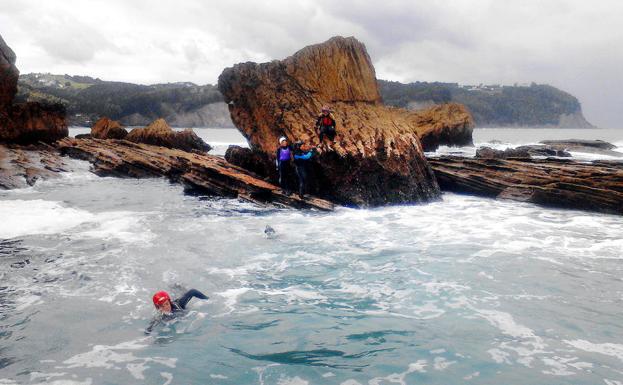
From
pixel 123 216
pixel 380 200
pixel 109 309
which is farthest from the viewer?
pixel 380 200

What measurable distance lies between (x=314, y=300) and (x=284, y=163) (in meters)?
8.52

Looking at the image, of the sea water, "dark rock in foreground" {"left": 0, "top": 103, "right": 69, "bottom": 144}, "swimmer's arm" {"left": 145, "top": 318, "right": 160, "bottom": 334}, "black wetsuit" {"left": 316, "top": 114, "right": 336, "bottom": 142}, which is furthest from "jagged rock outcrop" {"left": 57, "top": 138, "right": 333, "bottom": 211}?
"swimmer's arm" {"left": 145, "top": 318, "right": 160, "bottom": 334}

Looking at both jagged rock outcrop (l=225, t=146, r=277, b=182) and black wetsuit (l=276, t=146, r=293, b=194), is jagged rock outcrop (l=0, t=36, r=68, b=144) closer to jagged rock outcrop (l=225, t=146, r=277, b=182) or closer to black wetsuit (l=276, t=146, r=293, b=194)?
jagged rock outcrop (l=225, t=146, r=277, b=182)

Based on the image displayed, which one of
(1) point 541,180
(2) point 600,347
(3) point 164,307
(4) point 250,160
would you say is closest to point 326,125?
(4) point 250,160

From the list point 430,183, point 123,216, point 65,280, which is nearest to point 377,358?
point 65,280

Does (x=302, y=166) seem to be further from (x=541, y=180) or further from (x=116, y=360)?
(x=116, y=360)

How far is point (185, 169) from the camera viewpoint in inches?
724

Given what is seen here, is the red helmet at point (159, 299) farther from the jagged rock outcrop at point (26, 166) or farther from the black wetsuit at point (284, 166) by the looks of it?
the jagged rock outcrop at point (26, 166)

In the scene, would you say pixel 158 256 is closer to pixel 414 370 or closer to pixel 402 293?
pixel 402 293

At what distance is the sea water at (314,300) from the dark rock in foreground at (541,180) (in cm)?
177

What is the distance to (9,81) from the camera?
2591 cm

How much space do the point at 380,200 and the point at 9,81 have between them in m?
22.8

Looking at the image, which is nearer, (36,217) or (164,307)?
(164,307)

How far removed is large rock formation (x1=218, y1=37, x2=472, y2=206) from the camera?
15383 millimetres
